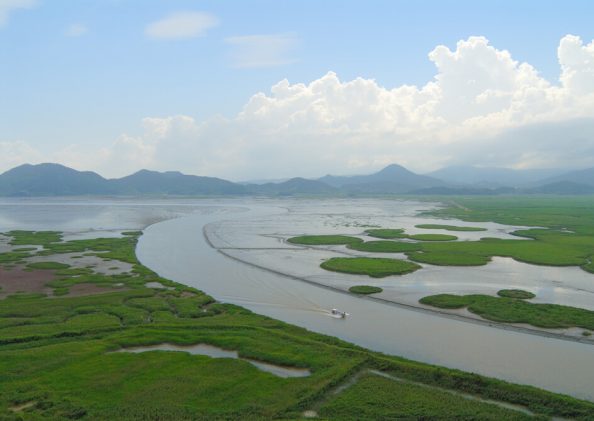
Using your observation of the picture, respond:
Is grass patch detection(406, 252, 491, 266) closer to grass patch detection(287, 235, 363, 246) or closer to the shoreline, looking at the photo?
grass patch detection(287, 235, 363, 246)

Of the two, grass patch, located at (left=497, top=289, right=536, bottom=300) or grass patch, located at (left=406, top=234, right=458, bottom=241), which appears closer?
grass patch, located at (left=497, top=289, right=536, bottom=300)

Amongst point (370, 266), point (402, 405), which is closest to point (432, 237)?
point (370, 266)

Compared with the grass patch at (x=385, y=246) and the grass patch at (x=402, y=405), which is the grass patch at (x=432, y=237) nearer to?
the grass patch at (x=385, y=246)

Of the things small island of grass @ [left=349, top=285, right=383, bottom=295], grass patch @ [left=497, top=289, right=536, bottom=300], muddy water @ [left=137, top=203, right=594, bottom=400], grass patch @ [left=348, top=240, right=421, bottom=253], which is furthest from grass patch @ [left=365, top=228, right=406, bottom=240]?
grass patch @ [left=497, top=289, right=536, bottom=300]

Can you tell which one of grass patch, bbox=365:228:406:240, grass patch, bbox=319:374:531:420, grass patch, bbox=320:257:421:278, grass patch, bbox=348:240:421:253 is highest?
grass patch, bbox=365:228:406:240

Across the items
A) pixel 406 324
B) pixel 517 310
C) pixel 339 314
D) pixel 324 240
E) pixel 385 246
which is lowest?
pixel 406 324

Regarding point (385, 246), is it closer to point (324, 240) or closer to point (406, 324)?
point (324, 240)

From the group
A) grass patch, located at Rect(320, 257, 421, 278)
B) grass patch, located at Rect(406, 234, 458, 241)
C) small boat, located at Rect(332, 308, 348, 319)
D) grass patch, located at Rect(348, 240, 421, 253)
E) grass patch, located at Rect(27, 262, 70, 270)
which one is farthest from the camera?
grass patch, located at Rect(406, 234, 458, 241)
